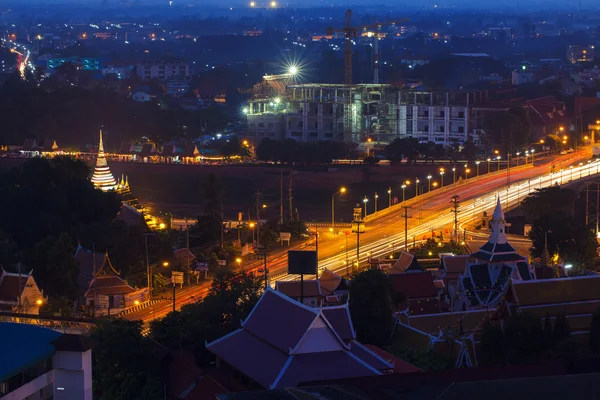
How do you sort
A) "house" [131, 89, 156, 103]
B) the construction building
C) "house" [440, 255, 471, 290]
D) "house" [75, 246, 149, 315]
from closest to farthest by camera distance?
"house" [75, 246, 149, 315] < "house" [440, 255, 471, 290] < the construction building < "house" [131, 89, 156, 103]

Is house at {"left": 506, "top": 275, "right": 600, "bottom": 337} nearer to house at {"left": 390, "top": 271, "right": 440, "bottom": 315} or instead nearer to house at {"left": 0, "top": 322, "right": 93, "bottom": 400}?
house at {"left": 390, "top": 271, "right": 440, "bottom": 315}

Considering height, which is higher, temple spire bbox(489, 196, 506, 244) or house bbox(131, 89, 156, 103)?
house bbox(131, 89, 156, 103)

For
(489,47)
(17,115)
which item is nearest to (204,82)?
(17,115)

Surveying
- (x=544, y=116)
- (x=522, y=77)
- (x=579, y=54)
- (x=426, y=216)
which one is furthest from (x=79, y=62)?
(x=426, y=216)

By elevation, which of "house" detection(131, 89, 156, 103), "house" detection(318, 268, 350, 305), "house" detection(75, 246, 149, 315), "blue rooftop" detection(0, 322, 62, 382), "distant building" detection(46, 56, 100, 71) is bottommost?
"house" detection(75, 246, 149, 315)

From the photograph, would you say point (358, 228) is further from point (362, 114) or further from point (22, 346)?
point (362, 114)

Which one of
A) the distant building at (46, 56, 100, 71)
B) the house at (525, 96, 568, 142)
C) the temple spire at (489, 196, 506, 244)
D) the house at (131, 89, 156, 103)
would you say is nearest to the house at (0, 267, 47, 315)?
the temple spire at (489, 196, 506, 244)

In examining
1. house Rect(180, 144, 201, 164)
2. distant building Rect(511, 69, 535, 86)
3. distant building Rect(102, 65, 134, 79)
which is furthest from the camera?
distant building Rect(102, 65, 134, 79)
